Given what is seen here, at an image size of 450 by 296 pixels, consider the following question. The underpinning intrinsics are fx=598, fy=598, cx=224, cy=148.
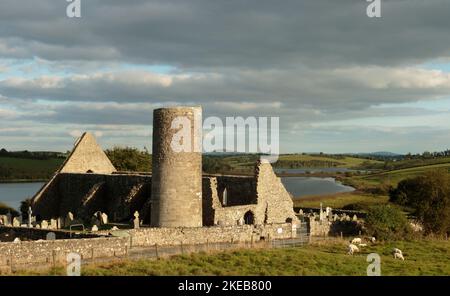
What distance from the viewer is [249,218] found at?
34375mm

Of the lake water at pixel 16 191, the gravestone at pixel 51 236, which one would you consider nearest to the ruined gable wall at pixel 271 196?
the gravestone at pixel 51 236

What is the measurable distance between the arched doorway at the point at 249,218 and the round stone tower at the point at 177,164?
457 cm

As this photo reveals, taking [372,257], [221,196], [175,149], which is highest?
[175,149]

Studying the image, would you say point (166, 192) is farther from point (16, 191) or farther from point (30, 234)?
point (16, 191)

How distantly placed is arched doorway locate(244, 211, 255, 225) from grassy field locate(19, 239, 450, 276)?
5886mm

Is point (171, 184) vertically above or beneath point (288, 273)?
above

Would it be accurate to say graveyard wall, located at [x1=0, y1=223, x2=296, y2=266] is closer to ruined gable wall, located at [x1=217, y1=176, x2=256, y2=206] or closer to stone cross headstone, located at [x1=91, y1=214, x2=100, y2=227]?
ruined gable wall, located at [x1=217, y1=176, x2=256, y2=206]

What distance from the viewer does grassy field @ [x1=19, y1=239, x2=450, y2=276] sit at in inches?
826

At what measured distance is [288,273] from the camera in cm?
2161

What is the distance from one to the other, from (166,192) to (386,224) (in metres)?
13.5

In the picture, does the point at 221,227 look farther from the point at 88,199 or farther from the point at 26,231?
the point at 88,199
